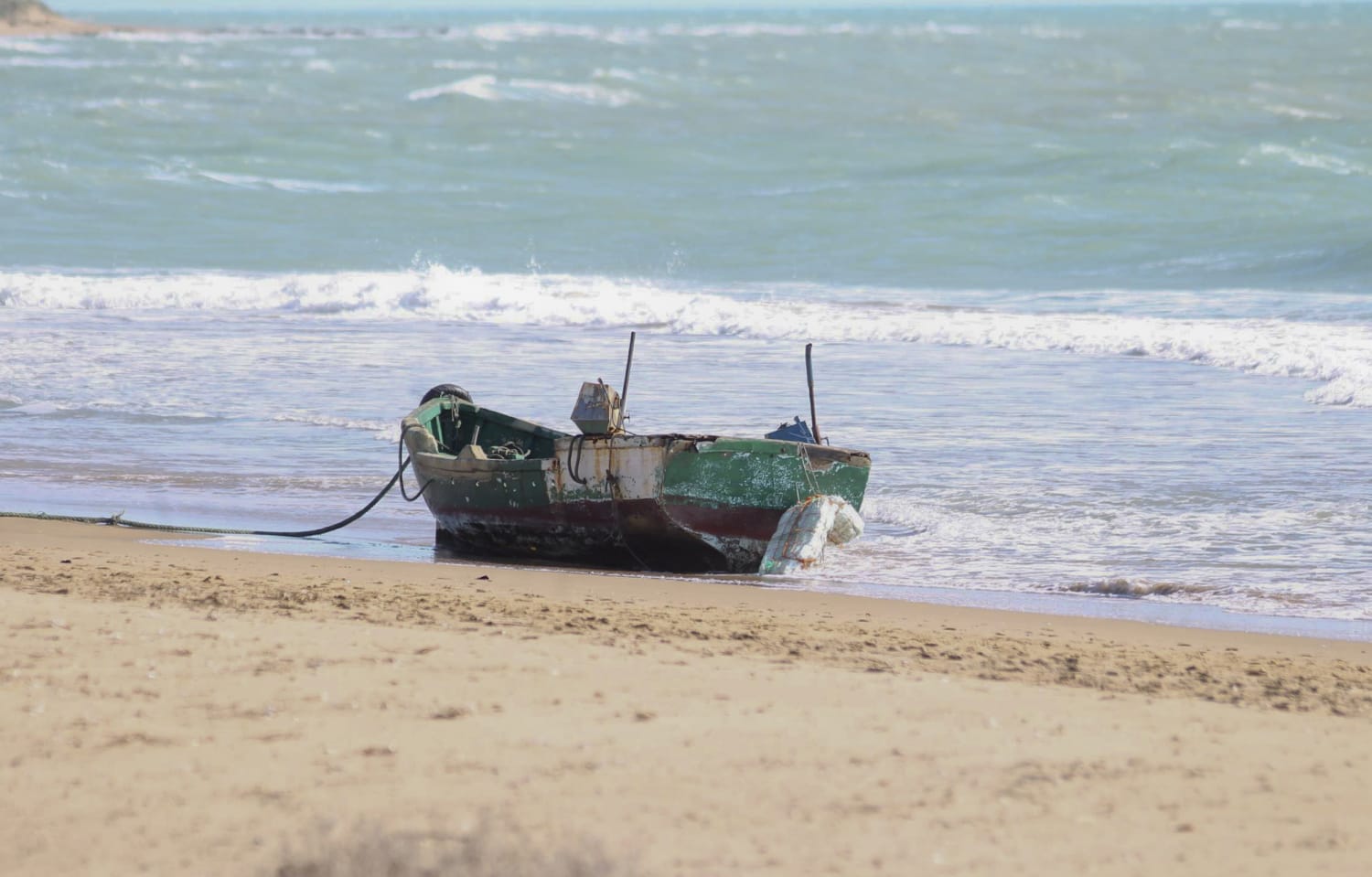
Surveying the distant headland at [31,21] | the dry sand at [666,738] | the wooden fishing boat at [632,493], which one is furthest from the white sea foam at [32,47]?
the dry sand at [666,738]

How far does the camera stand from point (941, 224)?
96.0 feet

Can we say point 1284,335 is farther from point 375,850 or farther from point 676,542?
point 375,850

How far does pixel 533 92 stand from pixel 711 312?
32.8m

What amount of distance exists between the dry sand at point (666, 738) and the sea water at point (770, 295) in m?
1.93

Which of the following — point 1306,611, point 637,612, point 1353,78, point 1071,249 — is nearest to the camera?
point 637,612

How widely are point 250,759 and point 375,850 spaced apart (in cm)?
86

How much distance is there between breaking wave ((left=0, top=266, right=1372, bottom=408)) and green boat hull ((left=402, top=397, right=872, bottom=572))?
7852 millimetres

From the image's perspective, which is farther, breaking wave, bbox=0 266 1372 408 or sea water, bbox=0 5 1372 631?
breaking wave, bbox=0 266 1372 408

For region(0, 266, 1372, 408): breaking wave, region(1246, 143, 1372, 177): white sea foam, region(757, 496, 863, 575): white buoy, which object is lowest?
region(757, 496, 863, 575): white buoy

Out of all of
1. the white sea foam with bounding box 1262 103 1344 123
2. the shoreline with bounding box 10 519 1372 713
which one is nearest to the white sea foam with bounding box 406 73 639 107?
the white sea foam with bounding box 1262 103 1344 123

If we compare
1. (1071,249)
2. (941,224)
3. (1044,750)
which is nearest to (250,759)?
(1044,750)

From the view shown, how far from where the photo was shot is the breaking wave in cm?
1738

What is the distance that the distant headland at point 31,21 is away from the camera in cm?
8938

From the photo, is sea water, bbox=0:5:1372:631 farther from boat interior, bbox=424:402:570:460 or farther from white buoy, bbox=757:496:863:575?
boat interior, bbox=424:402:570:460
